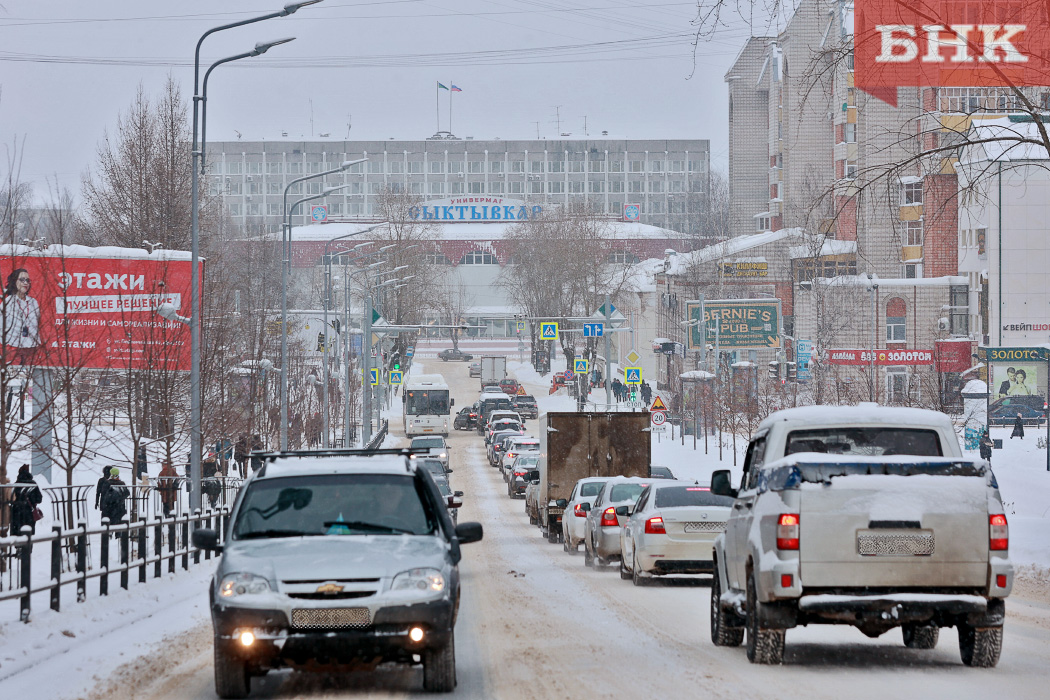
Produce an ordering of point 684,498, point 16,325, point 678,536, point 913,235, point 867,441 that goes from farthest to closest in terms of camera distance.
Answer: point 913,235 → point 16,325 → point 684,498 → point 678,536 → point 867,441

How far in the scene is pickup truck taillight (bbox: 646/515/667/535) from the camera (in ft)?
62.0


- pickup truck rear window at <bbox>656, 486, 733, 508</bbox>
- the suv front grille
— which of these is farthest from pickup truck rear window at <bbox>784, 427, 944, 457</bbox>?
pickup truck rear window at <bbox>656, 486, 733, 508</bbox>

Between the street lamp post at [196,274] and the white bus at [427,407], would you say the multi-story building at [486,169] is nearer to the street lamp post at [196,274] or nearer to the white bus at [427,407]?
the white bus at [427,407]

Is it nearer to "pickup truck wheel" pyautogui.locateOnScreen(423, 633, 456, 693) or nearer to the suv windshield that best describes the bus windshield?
the suv windshield

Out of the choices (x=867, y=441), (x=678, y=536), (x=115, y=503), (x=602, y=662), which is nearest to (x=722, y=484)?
(x=867, y=441)

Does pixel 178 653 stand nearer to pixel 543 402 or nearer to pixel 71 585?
pixel 71 585

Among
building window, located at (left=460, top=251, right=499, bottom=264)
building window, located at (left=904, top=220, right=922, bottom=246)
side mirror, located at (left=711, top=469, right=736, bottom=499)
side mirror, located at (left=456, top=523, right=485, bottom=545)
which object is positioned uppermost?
building window, located at (left=460, top=251, right=499, bottom=264)

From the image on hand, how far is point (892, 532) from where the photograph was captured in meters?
9.88

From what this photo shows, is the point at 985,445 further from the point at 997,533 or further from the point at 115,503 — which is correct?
the point at 997,533

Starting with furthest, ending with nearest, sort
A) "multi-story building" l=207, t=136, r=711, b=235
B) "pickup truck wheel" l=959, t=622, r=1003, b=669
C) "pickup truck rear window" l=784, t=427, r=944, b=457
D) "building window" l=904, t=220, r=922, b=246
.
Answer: "multi-story building" l=207, t=136, r=711, b=235 → "building window" l=904, t=220, r=922, b=246 → "pickup truck rear window" l=784, t=427, r=944, b=457 → "pickup truck wheel" l=959, t=622, r=1003, b=669

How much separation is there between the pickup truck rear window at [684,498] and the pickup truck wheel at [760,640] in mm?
8582

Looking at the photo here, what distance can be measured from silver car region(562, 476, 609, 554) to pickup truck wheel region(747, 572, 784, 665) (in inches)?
581

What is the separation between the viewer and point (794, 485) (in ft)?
32.6

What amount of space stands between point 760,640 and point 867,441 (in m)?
1.81
